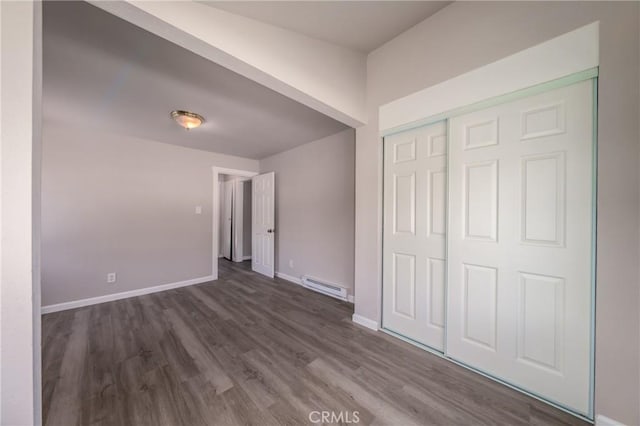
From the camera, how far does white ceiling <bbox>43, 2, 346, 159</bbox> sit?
151cm

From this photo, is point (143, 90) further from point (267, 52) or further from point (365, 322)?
point (365, 322)

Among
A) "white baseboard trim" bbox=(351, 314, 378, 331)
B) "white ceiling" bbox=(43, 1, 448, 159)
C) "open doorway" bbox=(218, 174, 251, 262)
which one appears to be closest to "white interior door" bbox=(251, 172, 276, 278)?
"open doorway" bbox=(218, 174, 251, 262)

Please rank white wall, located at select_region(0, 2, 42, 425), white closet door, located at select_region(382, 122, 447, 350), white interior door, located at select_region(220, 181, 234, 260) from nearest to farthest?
1. white wall, located at select_region(0, 2, 42, 425)
2. white closet door, located at select_region(382, 122, 447, 350)
3. white interior door, located at select_region(220, 181, 234, 260)

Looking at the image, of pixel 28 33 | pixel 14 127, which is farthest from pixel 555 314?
pixel 28 33

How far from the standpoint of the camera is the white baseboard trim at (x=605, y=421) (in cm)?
126

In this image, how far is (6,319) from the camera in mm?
678

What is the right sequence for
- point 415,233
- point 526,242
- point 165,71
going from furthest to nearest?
point 415,233 < point 165,71 < point 526,242

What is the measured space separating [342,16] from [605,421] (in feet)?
9.81

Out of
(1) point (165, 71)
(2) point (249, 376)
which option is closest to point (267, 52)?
(1) point (165, 71)

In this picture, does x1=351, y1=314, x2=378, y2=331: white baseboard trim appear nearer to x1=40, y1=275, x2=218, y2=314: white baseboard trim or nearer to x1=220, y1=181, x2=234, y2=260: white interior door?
x1=40, y1=275, x2=218, y2=314: white baseboard trim

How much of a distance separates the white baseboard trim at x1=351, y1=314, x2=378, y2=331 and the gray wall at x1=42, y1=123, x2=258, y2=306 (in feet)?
9.40

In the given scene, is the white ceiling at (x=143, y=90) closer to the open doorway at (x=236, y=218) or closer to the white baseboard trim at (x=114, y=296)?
the white baseboard trim at (x=114, y=296)

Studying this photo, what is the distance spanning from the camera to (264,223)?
15.1 feet

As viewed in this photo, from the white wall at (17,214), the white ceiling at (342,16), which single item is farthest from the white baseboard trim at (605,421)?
the white ceiling at (342,16)
